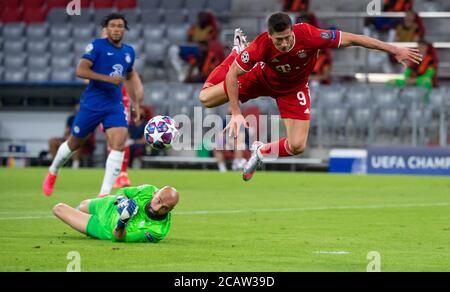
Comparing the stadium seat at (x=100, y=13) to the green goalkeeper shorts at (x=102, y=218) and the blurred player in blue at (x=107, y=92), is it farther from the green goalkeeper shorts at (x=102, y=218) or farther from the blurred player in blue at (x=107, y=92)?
the green goalkeeper shorts at (x=102, y=218)

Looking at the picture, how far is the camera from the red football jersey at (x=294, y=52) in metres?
11.0

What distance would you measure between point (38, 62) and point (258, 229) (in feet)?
65.3

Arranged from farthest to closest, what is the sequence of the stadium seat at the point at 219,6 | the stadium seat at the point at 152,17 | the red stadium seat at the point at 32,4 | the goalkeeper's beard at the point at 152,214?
1. the red stadium seat at the point at 32,4
2. the stadium seat at the point at 152,17
3. the stadium seat at the point at 219,6
4. the goalkeeper's beard at the point at 152,214

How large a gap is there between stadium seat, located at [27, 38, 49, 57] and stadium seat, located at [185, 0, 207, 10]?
4.27 metres

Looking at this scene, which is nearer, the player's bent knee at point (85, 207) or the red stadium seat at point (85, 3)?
the player's bent knee at point (85, 207)

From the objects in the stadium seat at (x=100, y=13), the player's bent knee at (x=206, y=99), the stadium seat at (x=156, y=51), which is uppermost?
the stadium seat at (x=100, y=13)

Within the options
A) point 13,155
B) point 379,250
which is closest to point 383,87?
point 13,155

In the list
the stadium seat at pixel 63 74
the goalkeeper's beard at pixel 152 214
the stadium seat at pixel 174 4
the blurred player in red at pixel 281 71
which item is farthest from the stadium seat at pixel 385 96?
the goalkeeper's beard at pixel 152 214

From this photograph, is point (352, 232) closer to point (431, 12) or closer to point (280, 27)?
point (280, 27)

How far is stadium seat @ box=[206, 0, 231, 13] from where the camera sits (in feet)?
99.0

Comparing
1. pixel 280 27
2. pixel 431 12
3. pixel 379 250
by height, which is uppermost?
pixel 431 12
